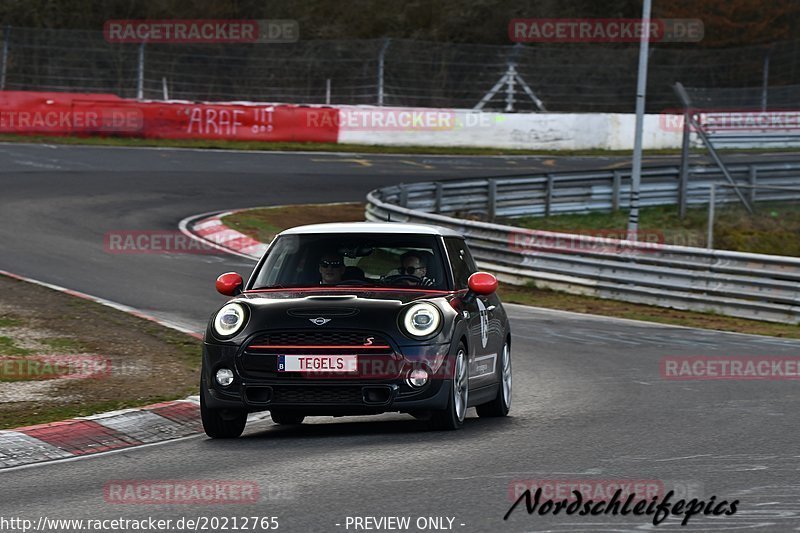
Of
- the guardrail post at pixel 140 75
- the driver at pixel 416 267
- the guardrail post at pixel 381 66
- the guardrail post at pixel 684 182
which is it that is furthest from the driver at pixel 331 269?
the guardrail post at pixel 381 66

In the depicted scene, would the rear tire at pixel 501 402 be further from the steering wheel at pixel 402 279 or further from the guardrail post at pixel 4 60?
the guardrail post at pixel 4 60

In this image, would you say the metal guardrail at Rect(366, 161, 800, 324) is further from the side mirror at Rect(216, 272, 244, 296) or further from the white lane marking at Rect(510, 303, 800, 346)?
the side mirror at Rect(216, 272, 244, 296)

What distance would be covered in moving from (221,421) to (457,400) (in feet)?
5.12

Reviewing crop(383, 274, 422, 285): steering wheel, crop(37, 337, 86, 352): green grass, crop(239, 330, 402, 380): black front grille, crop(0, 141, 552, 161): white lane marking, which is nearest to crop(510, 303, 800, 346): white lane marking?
crop(37, 337, 86, 352): green grass

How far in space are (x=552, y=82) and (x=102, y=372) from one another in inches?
1292

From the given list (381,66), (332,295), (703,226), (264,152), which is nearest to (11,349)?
(332,295)

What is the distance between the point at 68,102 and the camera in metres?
37.4

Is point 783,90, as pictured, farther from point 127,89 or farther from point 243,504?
point 243,504

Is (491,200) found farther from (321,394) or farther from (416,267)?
(321,394)

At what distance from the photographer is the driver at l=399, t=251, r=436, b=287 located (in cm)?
994

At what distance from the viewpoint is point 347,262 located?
10094 millimetres

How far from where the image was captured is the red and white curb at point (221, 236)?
23.1 metres

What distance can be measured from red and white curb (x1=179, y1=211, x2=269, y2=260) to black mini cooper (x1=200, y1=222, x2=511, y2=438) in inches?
505

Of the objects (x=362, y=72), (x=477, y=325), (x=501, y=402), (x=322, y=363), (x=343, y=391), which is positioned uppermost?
(x=362, y=72)
